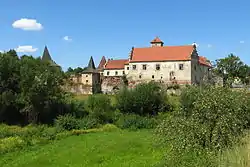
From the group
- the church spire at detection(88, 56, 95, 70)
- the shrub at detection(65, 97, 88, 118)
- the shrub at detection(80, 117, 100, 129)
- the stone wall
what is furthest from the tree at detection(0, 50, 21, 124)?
the church spire at detection(88, 56, 95, 70)

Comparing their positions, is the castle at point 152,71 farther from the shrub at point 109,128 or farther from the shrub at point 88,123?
the shrub at point 109,128

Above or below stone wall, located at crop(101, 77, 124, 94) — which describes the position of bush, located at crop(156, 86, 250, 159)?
below

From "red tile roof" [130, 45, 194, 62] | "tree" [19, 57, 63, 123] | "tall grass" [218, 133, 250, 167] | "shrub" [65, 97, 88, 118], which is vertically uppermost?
"red tile roof" [130, 45, 194, 62]

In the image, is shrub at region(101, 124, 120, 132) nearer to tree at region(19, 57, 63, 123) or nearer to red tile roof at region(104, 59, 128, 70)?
tree at region(19, 57, 63, 123)

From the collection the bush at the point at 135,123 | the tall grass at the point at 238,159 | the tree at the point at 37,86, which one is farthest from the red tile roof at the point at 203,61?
the tall grass at the point at 238,159

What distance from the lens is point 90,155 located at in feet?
78.0

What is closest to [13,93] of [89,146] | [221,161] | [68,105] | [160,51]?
[68,105]

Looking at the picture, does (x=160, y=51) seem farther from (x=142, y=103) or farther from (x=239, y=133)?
(x=239, y=133)

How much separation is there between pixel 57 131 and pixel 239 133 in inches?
1021

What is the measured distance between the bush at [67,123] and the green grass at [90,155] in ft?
Result: 33.8

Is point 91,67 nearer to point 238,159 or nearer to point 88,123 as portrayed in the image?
point 88,123

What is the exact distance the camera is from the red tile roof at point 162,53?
72.6 metres

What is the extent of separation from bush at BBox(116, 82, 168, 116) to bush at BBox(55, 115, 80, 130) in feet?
29.0

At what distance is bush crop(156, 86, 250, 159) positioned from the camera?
14.3m
